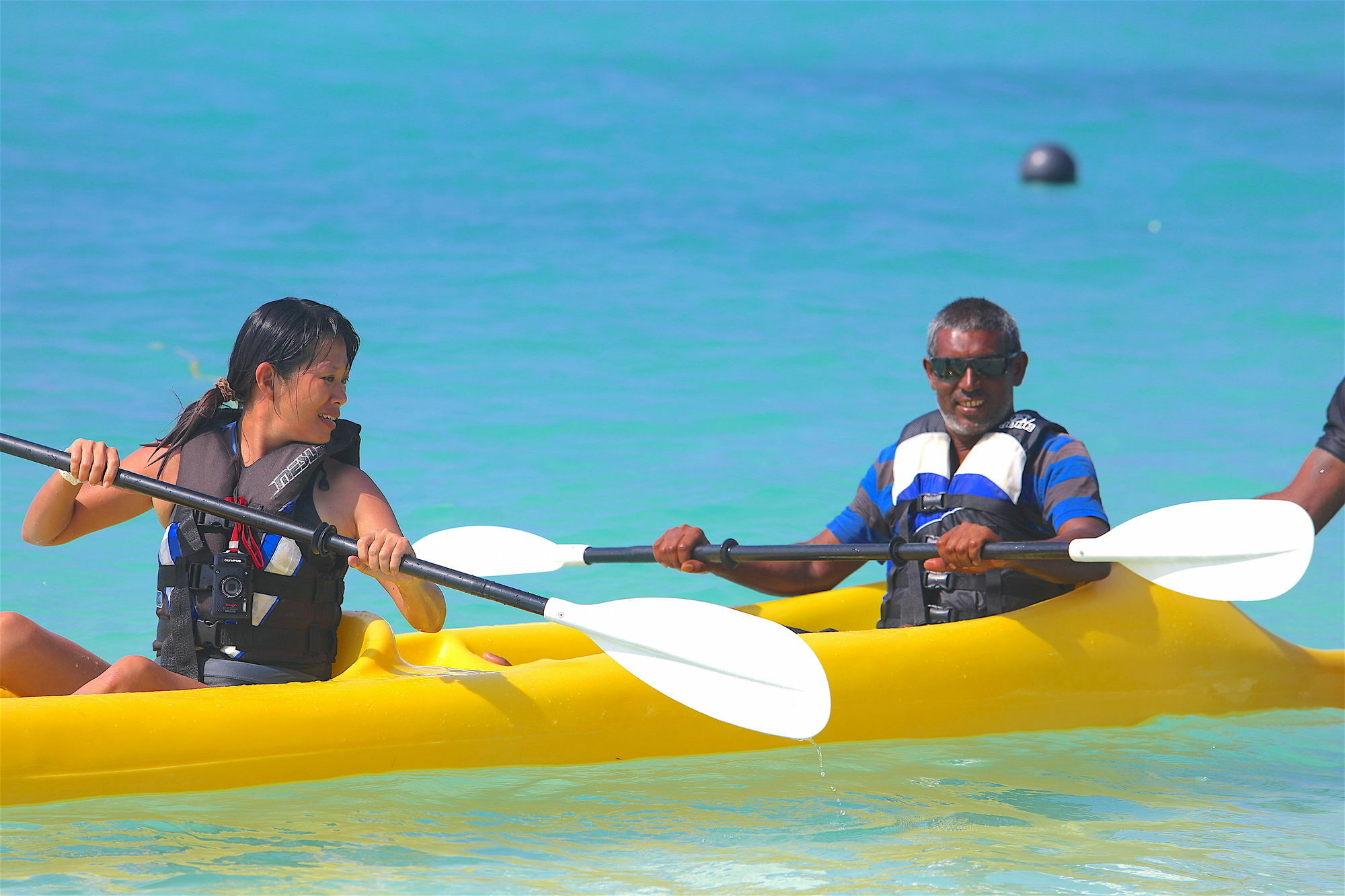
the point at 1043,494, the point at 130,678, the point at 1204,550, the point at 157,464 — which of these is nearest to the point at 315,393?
the point at 157,464

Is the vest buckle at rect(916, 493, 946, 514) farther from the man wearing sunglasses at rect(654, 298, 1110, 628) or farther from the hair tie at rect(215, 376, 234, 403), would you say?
the hair tie at rect(215, 376, 234, 403)

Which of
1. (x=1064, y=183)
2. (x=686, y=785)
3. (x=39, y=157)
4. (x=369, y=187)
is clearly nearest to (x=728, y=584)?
(x=686, y=785)

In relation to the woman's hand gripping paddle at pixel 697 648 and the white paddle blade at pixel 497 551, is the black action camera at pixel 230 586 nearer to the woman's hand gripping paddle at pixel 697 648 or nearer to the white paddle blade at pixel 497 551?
the woman's hand gripping paddle at pixel 697 648

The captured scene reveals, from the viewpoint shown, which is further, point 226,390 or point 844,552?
point 844,552

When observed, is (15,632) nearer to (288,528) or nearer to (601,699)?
(288,528)

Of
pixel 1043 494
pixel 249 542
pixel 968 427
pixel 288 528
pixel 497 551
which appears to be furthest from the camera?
pixel 497 551

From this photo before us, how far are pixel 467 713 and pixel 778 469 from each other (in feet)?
13.3

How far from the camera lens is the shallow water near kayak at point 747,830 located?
109 inches

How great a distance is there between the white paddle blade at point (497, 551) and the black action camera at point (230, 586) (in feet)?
3.41

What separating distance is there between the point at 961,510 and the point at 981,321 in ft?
1.47

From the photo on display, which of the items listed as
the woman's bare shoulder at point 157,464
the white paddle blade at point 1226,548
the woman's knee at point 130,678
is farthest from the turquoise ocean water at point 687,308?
the woman's bare shoulder at point 157,464

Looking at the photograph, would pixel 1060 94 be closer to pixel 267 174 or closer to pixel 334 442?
pixel 267 174

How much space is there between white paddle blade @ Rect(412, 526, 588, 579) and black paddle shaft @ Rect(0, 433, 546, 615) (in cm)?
97

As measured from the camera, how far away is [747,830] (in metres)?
3.04
